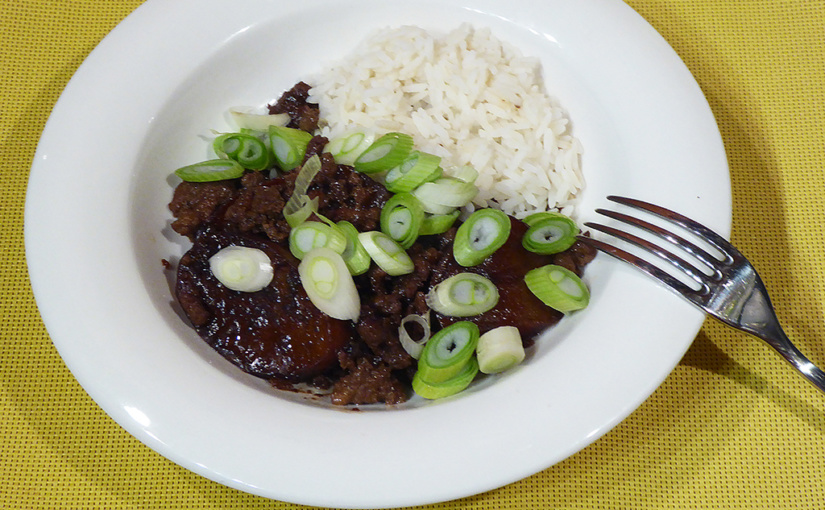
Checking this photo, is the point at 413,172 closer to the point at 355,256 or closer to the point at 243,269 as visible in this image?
the point at 355,256

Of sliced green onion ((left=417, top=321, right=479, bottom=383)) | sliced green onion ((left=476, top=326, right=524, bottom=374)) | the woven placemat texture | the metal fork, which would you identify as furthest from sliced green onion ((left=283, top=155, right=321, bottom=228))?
the metal fork

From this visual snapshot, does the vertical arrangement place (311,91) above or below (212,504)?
above

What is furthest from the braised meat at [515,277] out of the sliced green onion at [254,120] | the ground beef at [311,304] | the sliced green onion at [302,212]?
the sliced green onion at [254,120]

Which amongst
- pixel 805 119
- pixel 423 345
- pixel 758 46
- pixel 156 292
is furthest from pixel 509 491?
pixel 758 46

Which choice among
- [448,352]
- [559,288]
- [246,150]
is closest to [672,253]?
[559,288]

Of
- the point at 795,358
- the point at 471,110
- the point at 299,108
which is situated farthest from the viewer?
the point at 299,108

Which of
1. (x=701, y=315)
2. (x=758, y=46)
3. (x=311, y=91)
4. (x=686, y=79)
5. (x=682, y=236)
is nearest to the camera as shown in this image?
(x=701, y=315)

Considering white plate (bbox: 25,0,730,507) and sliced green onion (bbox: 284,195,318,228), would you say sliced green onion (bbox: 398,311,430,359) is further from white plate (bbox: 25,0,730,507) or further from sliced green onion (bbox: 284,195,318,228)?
sliced green onion (bbox: 284,195,318,228)

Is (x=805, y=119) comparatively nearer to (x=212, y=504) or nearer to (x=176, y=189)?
(x=176, y=189)
